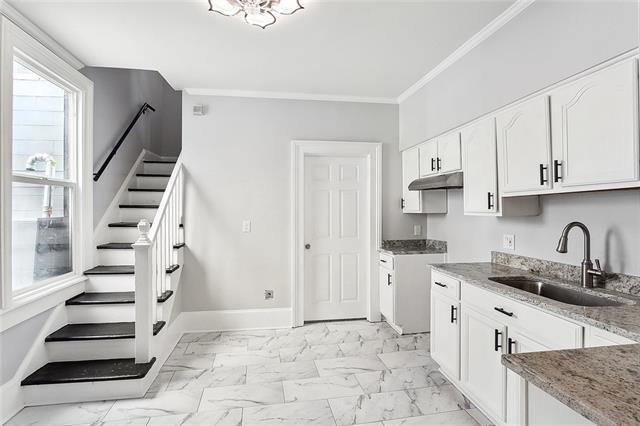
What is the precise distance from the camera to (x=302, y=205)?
12.3 ft

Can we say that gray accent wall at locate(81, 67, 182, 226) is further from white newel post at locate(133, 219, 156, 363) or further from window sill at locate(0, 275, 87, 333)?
white newel post at locate(133, 219, 156, 363)

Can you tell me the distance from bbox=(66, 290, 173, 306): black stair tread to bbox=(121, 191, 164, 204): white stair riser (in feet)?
4.67

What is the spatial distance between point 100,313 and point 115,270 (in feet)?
1.41

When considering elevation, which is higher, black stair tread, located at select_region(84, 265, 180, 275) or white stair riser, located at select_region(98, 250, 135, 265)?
white stair riser, located at select_region(98, 250, 135, 265)

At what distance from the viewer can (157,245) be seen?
2770mm

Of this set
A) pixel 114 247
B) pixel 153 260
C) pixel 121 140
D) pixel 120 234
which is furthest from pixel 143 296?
pixel 121 140

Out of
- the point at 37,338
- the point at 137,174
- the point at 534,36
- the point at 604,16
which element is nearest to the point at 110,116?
the point at 137,174

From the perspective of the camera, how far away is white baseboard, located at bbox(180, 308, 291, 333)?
3.60m

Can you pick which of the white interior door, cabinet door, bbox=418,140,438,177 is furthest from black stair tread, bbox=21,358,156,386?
cabinet door, bbox=418,140,438,177

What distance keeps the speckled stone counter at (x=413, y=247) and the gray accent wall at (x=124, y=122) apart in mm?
3184

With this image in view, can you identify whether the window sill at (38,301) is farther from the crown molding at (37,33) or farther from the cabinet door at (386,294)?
the cabinet door at (386,294)

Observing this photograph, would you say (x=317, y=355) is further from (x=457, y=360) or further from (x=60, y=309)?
(x=60, y=309)

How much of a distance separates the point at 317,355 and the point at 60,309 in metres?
2.22

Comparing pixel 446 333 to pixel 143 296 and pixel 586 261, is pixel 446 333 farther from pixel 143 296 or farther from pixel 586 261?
pixel 143 296
